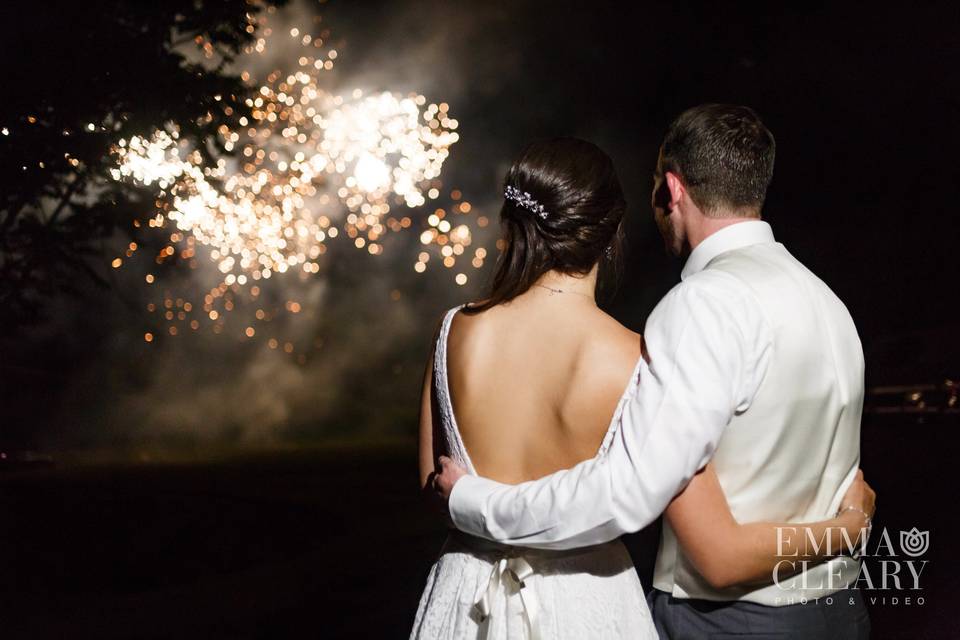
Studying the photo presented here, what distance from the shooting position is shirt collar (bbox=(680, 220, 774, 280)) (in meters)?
1.84

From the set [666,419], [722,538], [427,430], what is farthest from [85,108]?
[722,538]

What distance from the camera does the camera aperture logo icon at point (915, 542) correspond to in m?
6.19

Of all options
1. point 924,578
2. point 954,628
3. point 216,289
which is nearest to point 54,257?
point 954,628

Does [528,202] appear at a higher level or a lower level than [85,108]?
lower

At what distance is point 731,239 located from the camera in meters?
1.85

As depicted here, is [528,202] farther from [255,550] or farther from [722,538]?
[255,550]

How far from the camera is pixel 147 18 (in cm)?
482

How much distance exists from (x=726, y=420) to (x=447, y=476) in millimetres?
642

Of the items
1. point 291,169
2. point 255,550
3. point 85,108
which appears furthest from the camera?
point 291,169

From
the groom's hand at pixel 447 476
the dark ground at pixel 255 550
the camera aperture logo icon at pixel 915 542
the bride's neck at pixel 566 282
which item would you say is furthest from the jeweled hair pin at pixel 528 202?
the camera aperture logo icon at pixel 915 542

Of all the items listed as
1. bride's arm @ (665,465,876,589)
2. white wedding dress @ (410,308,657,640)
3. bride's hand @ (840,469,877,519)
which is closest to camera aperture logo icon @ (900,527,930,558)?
bride's hand @ (840,469,877,519)

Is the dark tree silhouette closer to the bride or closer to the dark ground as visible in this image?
the dark ground

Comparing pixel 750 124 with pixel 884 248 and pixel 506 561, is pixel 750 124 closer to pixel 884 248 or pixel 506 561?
pixel 506 561

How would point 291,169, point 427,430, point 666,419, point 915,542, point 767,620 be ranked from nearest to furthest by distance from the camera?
point 666,419
point 767,620
point 427,430
point 915,542
point 291,169
